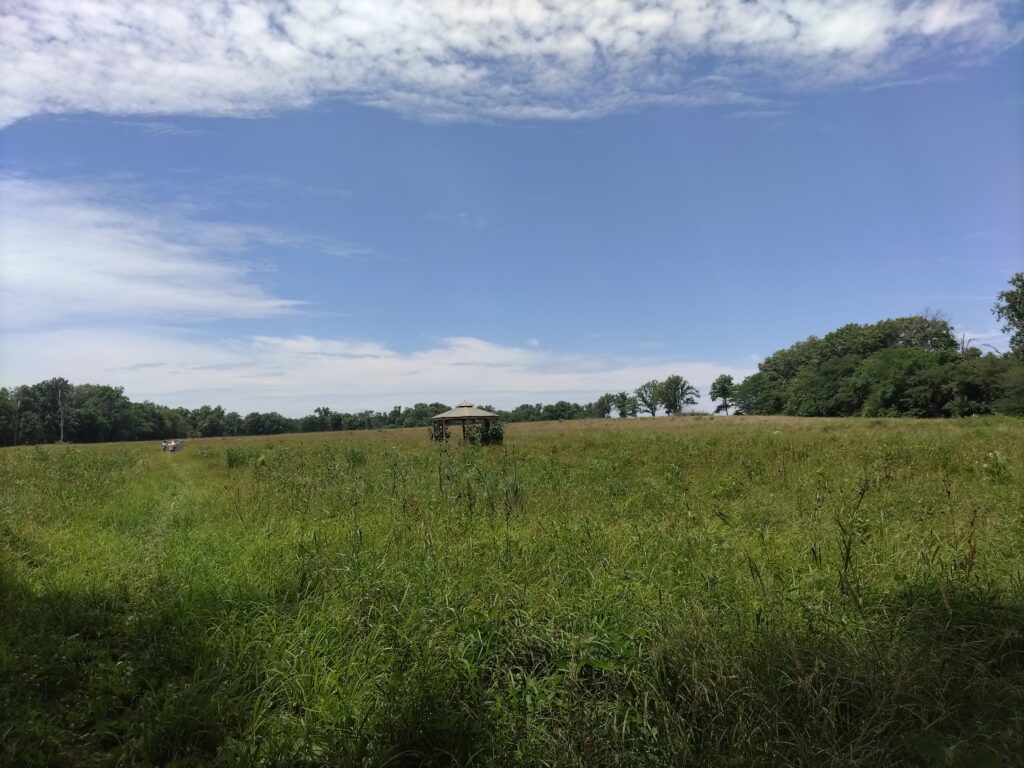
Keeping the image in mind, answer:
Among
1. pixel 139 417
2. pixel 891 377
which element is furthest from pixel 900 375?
pixel 139 417

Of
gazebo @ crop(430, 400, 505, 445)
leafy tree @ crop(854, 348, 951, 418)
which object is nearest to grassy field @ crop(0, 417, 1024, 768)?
gazebo @ crop(430, 400, 505, 445)

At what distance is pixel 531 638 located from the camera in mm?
3428

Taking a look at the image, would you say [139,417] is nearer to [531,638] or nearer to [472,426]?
[472,426]

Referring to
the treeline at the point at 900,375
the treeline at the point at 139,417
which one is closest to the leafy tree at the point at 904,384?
the treeline at the point at 900,375

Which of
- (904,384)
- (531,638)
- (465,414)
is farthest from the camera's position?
(904,384)

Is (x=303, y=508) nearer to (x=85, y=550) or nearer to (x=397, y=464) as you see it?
→ (x=85, y=550)

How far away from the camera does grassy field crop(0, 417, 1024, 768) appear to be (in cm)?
266

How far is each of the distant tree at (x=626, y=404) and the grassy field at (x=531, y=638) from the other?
114416 mm

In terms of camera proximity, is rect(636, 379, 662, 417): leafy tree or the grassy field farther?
rect(636, 379, 662, 417): leafy tree

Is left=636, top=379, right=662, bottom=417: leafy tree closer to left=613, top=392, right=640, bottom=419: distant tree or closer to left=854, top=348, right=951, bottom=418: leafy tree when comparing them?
left=613, top=392, right=640, bottom=419: distant tree

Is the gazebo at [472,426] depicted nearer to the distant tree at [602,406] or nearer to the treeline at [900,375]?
the treeline at [900,375]

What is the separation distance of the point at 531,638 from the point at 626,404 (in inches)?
4745

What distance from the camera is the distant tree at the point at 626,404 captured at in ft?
392

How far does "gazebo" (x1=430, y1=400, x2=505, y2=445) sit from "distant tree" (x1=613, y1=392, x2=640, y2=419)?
93245 mm
